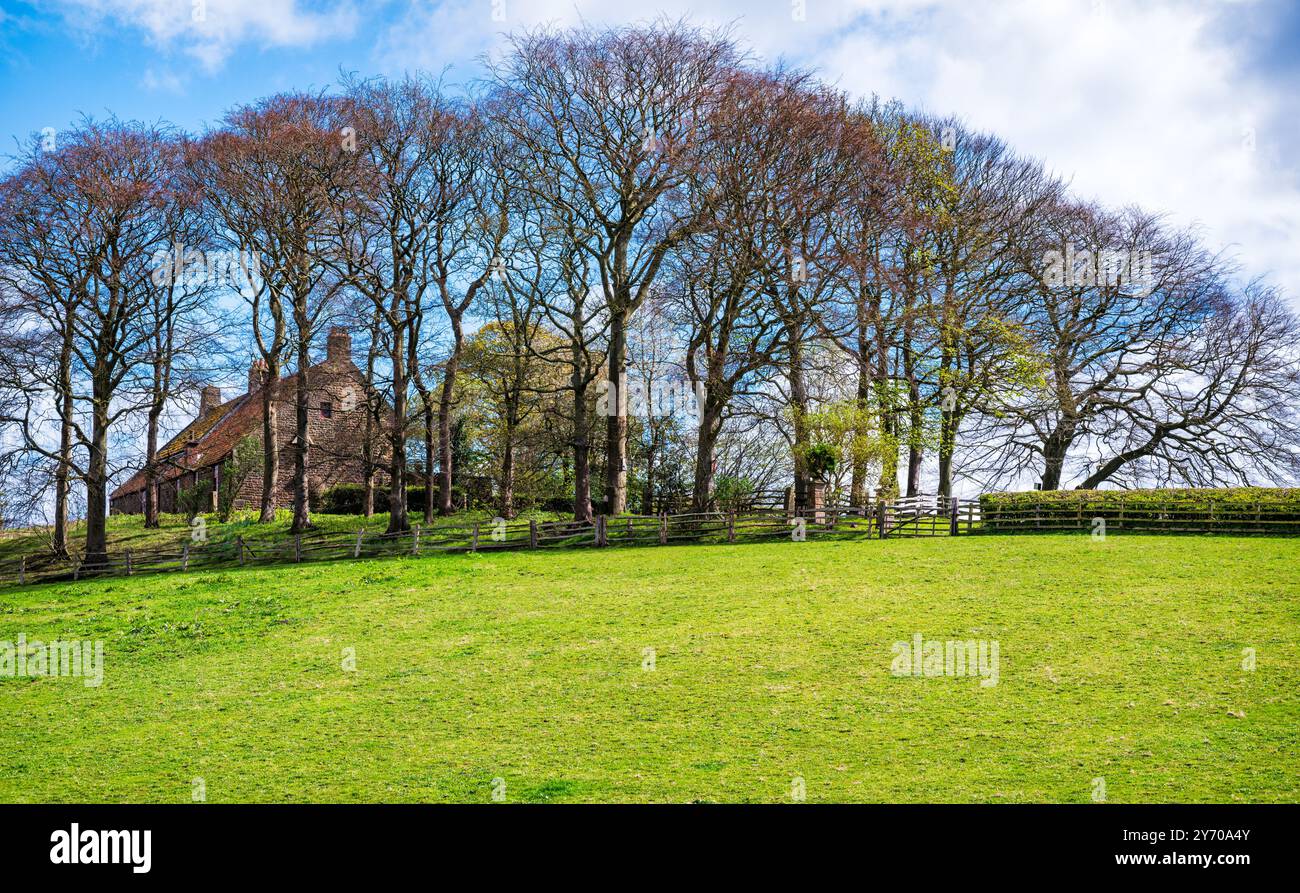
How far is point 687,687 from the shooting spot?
14.3 meters

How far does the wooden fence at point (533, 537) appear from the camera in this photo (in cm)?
2891

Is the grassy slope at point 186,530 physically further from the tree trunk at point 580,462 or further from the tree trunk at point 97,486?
the tree trunk at point 580,462

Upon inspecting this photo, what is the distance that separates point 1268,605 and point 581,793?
14.4 meters

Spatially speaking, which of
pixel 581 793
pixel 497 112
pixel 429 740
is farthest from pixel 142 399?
pixel 581 793

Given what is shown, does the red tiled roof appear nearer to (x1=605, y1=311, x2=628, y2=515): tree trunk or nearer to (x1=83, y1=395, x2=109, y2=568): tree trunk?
(x1=83, y1=395, x2=109, y2=568): tree trunk

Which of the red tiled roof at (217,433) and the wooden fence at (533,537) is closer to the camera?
the wooden fence at (533,537)

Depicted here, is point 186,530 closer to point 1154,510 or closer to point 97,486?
point 97,486

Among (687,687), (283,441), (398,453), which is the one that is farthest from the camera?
(283,441)

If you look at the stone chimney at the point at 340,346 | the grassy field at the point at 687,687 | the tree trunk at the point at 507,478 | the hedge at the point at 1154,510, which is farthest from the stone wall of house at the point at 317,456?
the hedge at the point at 1154,510

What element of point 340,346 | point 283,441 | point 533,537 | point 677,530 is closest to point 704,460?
point 677,530

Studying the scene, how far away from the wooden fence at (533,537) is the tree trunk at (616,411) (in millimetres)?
2155

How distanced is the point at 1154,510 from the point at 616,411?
670 inches

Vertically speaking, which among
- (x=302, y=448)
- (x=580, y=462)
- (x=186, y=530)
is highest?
Result: (x=302, y=448)
